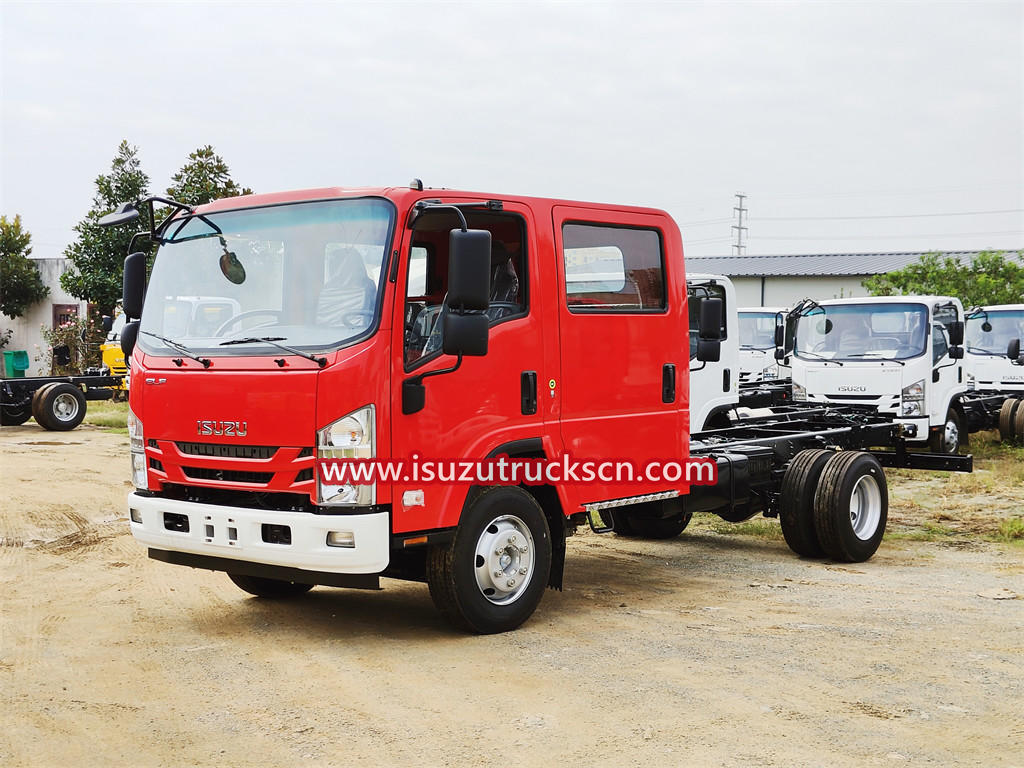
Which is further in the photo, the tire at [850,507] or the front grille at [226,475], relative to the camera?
the tire at [850,507]

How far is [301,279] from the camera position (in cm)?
610

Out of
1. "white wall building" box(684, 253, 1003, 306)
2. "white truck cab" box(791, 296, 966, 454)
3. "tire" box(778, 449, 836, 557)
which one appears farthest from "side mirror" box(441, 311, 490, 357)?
"white wall building" box(684, 253, 1003, 306)

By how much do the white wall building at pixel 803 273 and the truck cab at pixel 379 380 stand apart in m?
40.6

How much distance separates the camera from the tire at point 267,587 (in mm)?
7414

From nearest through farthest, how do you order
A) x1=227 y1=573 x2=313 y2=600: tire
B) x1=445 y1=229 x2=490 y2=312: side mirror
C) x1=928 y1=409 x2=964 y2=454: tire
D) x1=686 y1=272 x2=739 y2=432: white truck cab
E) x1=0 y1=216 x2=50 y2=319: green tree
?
x1=445 y1=229 x2=490 y2=312: side mirror, x1=227 y1=573 x2=313 y2=600: tire, x1=686 y1=272 x2=739 y2=432: white truck cab, x1=928 y1=409 x2=964 y2=454: tire, x1=0 y1=216 x2=50 y2=319: green tree

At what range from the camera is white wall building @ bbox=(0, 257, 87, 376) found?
34125 mm

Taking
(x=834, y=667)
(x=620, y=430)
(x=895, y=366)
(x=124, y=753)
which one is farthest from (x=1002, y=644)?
(x=895, y=366)

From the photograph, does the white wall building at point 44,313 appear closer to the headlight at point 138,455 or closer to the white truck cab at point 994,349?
the white truck cab at point 994,349

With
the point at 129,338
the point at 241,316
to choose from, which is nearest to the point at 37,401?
the point at 129,338

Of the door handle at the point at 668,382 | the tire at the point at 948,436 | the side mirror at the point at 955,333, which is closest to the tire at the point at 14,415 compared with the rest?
the tire at the point at 948,436

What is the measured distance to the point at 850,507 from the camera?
8844mm

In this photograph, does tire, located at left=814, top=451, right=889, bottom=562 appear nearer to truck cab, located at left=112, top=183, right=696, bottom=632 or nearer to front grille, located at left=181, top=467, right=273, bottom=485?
truck cab, located at left=112, top=183, right=696, bottom=632

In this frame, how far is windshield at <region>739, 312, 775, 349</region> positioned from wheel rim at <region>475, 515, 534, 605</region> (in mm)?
13304

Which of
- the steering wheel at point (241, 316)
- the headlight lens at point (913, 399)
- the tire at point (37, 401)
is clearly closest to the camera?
the steering wheel at point (241, 316)
